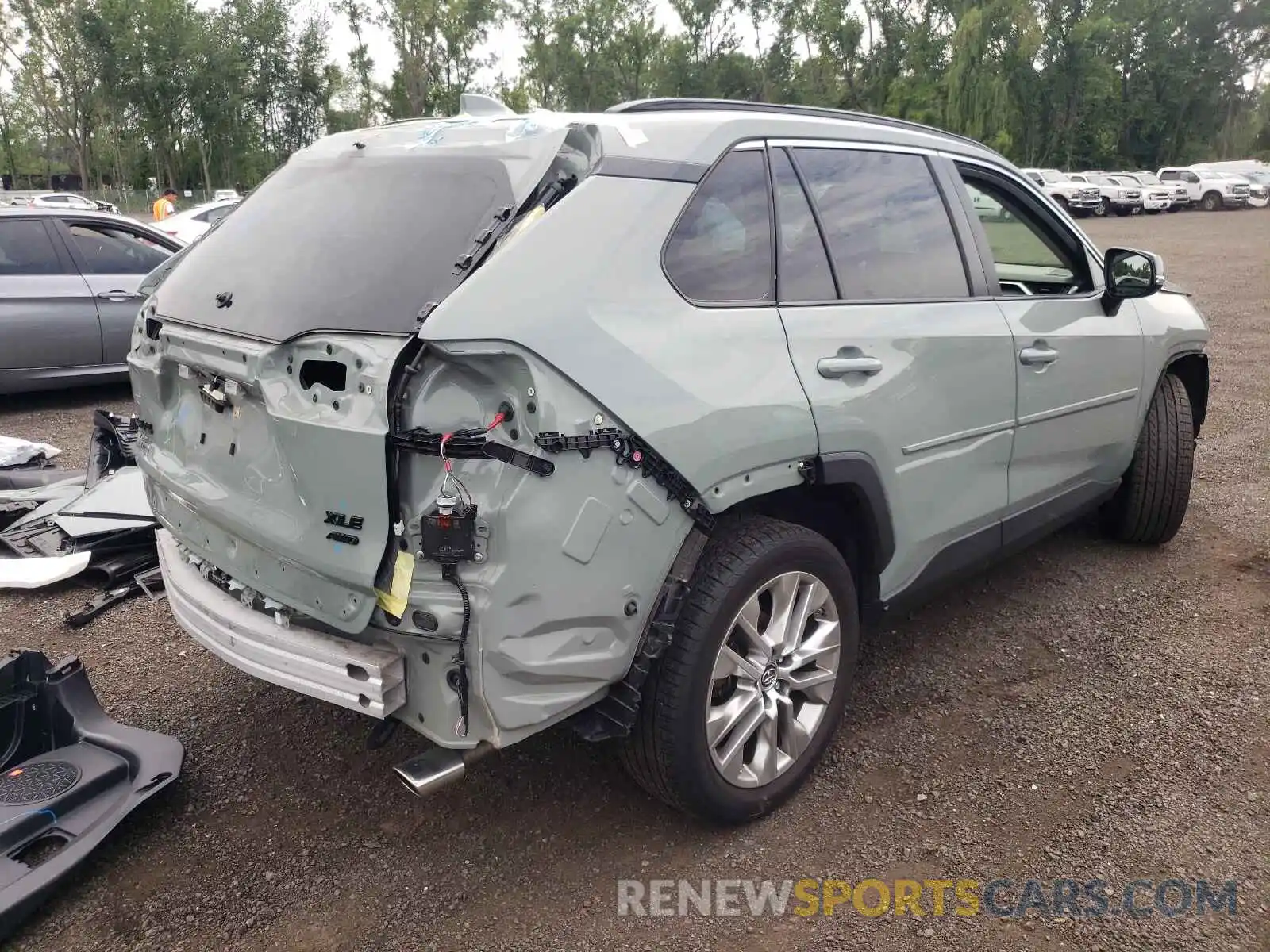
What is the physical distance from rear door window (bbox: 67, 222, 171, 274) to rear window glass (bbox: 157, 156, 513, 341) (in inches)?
226

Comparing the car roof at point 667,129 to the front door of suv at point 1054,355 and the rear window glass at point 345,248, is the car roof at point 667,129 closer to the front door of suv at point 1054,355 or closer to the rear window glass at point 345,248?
the rear window glass at point 345,248

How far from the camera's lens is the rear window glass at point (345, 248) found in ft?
7.39

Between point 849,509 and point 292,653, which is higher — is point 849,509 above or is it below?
above

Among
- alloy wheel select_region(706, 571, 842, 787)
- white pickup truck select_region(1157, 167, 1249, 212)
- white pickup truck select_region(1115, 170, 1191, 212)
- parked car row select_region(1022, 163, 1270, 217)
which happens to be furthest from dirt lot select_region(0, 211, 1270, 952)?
white pickup truck select_region(1157, 167, 1249, 212)

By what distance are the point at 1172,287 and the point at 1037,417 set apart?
61.4 inches

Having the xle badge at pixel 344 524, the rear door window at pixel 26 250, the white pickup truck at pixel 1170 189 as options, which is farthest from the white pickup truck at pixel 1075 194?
the xle badge at pixel 344 524

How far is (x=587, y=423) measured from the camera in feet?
6.95

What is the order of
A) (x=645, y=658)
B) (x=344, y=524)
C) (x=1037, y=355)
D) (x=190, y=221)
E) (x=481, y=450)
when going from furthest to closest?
(x=190, y=221) → (x=1037, y=355) → (x=645, y=658) → (x=344, y=524) → (x=481, y=450)

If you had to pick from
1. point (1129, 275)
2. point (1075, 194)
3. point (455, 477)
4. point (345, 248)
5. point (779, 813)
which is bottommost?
point (779, 813)

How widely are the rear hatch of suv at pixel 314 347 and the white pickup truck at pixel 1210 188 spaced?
39.2 metres

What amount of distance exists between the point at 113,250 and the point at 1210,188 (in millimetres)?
37340

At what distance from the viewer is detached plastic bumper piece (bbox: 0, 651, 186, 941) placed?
2418 mm

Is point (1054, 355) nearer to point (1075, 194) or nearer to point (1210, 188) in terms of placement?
point (1075, 194)

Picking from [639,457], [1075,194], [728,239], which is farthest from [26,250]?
[1075,194]
